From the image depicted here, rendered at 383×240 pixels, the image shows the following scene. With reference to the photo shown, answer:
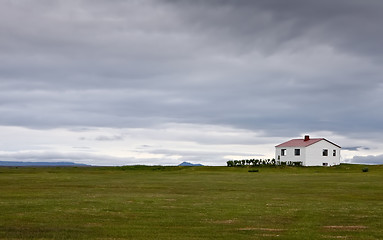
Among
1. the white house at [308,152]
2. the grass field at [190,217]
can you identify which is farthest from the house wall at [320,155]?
the grass field at [190,217]

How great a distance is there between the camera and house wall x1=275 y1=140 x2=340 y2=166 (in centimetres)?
13312

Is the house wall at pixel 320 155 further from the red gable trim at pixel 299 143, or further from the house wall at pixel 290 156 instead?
the house wall at pixel 290 156

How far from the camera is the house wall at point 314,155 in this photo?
437 feet

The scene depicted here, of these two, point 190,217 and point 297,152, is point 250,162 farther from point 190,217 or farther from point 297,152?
point 190,217

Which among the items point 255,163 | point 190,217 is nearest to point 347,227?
point 190,217

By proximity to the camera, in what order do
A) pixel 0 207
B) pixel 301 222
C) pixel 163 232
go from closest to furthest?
pixel 163 232
pixel 301 222
pixel 0 207

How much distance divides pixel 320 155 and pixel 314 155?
8.57 ft

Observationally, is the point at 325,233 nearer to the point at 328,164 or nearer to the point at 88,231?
the point at 88,231

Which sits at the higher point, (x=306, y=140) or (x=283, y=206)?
(x=306, y=140)

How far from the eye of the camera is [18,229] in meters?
25.8

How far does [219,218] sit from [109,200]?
1337 cm

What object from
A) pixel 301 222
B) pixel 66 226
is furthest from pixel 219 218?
pixel 66 226

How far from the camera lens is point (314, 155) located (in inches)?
5285

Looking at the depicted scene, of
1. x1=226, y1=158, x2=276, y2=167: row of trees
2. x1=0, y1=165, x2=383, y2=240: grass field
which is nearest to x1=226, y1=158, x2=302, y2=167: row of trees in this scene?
x1=226, y1=158, x2=276, y2=167: row of trees
